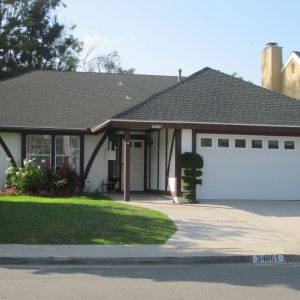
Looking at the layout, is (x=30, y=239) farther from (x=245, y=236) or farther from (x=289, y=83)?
(x=289, y=83)

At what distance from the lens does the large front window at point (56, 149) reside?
22.3 meters

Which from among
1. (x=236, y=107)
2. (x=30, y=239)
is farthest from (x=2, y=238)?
(x=236, y=107)

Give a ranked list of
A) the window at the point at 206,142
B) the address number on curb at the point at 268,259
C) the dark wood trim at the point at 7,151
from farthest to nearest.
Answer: the dark wood trim at the point at 7,151, the window at the point at 206,142, the address number on curb at the point at 268,259

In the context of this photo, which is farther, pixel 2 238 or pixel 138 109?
pixel 138 109

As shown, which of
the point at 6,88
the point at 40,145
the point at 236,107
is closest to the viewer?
the point at 236,107

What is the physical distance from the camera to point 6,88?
24984 millimetres

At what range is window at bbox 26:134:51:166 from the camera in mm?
22219

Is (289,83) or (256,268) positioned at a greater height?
(289,83)

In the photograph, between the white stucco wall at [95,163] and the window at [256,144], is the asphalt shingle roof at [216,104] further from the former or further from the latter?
the white stucco wall at [95,163]

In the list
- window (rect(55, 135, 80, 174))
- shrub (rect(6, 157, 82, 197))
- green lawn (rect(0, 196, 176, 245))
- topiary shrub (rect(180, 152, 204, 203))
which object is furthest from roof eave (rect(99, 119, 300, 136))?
window (rect(55, 135, 80, 174))

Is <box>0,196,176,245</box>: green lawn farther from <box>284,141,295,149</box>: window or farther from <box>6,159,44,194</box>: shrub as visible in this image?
<box>284,141,295,149</box>: window

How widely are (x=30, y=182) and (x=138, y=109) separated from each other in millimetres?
5083

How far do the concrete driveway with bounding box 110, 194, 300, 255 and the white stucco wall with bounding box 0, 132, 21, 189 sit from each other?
489 centimetres

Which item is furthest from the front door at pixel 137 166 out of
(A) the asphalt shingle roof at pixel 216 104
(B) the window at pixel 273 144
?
(B) the window at pixel 273 144
